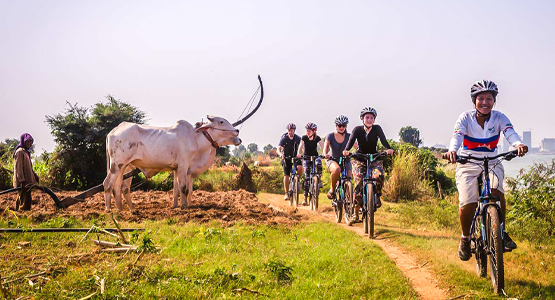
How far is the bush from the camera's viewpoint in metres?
7.88

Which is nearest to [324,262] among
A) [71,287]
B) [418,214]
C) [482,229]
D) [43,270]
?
[482,229]

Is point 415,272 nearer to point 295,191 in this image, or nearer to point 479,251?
point 479,251

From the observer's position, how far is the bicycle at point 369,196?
7.87 m

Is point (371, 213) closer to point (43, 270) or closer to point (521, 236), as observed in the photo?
point (521, 236)

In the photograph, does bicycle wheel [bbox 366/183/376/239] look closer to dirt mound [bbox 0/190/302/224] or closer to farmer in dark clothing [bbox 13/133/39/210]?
dirt mound [bbox 0/190/302/224]

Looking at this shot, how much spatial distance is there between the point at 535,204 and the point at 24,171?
36.2 ft

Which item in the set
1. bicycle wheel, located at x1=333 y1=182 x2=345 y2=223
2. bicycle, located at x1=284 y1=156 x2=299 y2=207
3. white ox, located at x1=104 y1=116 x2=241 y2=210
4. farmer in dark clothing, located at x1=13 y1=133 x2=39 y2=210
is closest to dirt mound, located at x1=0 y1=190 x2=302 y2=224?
farmer in dark clothing, located at x1=13 y1=133 x2=39 y2=210

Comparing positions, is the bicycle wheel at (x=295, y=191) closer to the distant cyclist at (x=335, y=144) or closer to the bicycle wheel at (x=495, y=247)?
the distant cyclist at (x=335, y=144)

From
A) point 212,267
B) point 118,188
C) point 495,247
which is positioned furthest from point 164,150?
point 495,247

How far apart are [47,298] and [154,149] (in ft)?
20.7

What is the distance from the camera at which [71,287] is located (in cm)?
472

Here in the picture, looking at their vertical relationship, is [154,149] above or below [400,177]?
above

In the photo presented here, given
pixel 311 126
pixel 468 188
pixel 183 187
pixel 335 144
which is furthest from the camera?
pixel 311 126

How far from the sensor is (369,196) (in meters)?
7.88
